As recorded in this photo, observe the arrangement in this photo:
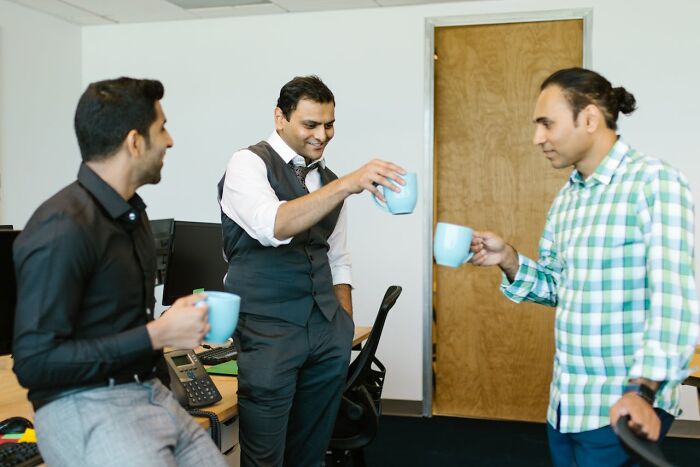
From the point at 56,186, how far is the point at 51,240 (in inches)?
158

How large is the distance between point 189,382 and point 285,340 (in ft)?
0.96

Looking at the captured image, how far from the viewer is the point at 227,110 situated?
197 inches

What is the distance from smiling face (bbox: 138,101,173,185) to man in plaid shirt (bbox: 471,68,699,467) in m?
0.87

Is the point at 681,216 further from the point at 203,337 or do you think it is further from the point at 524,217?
the point at 524,217

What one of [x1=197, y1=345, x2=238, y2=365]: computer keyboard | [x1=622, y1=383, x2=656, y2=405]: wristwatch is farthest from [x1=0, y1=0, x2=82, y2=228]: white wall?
[x1=622, y1=383, x2=656, y2=405]: wristwatch

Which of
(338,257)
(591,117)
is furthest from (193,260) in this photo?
(591,117)

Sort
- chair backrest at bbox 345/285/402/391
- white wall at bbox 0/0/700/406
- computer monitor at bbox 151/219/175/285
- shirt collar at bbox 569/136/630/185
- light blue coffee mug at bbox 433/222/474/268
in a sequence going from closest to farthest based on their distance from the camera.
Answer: shirt collar at bbox 569/136/630/185 → light blue coffee mug at bbox 433/222/474/268 → chair backrest at bbox 345/285/402/391 → computer monitor at bbox 151/219/175/285 → white wall at bbox 0/0/700/406

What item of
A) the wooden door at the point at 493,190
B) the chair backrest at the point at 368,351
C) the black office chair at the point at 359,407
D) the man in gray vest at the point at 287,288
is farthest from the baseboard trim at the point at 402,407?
the man in gray vest at the point at 287,288

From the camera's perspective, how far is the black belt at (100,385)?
1408mm

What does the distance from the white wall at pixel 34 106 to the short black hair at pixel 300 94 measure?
9.50 feet

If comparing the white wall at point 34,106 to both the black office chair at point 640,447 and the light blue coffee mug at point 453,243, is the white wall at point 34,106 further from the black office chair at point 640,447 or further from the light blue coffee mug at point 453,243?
the black office chair at point 640,447

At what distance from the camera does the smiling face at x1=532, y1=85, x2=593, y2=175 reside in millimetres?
1740

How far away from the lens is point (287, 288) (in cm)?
218

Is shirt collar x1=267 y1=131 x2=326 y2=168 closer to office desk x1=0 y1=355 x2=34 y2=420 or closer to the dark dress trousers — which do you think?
the dark dress trousers
